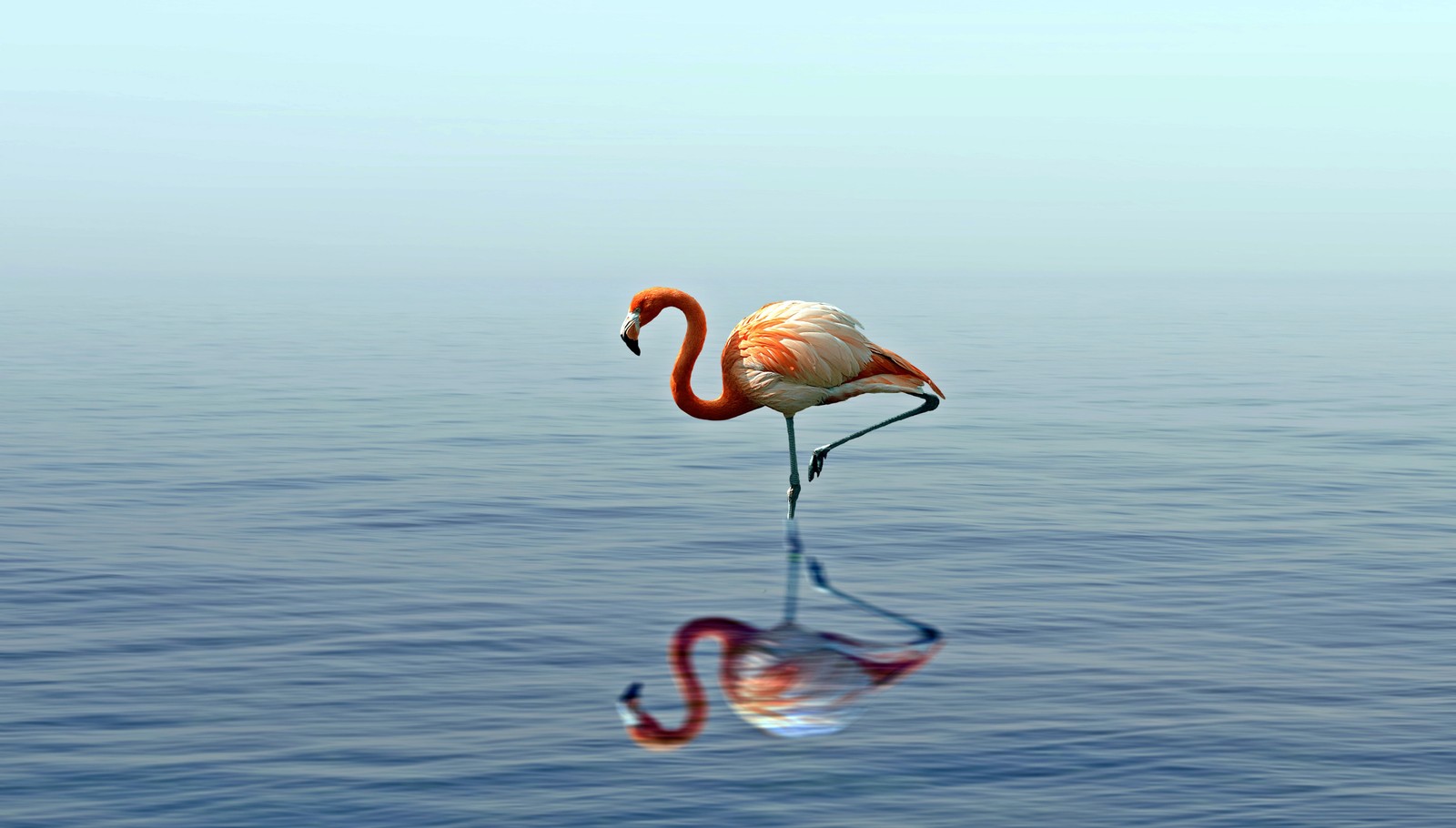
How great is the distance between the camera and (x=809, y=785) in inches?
318

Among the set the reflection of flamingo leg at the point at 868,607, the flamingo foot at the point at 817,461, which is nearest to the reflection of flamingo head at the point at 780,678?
the reflection of flamingo leg at the point at 868,607

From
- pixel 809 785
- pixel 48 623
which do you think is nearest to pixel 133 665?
pixel 48 623

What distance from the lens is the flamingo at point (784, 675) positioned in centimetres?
903

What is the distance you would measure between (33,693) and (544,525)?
6028 millimetres

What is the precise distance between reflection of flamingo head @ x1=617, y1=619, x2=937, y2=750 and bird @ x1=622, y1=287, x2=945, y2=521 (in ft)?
12.2

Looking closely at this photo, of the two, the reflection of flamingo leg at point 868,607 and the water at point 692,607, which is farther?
the reflection of flamingo leg at point 868,607

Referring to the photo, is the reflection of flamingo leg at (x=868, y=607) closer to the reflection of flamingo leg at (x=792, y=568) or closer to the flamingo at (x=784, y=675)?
the flamingo at (x=784, y=675)

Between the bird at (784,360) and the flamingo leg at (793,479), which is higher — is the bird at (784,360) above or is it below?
above

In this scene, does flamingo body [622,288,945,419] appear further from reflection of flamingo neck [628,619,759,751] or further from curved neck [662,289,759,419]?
reflection of flamingo neck [628,619,759,751]

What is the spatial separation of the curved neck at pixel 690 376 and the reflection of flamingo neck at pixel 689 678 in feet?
12.8

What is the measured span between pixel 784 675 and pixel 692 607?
1.87 metres

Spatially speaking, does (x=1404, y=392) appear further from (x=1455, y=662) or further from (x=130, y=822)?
(x=130, y=822)

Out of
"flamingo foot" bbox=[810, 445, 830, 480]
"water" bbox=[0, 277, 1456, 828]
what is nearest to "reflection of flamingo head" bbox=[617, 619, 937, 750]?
"water" bbox=[0, 277, 1456, 828]

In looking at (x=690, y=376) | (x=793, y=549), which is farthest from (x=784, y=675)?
(x=690, y=376)
